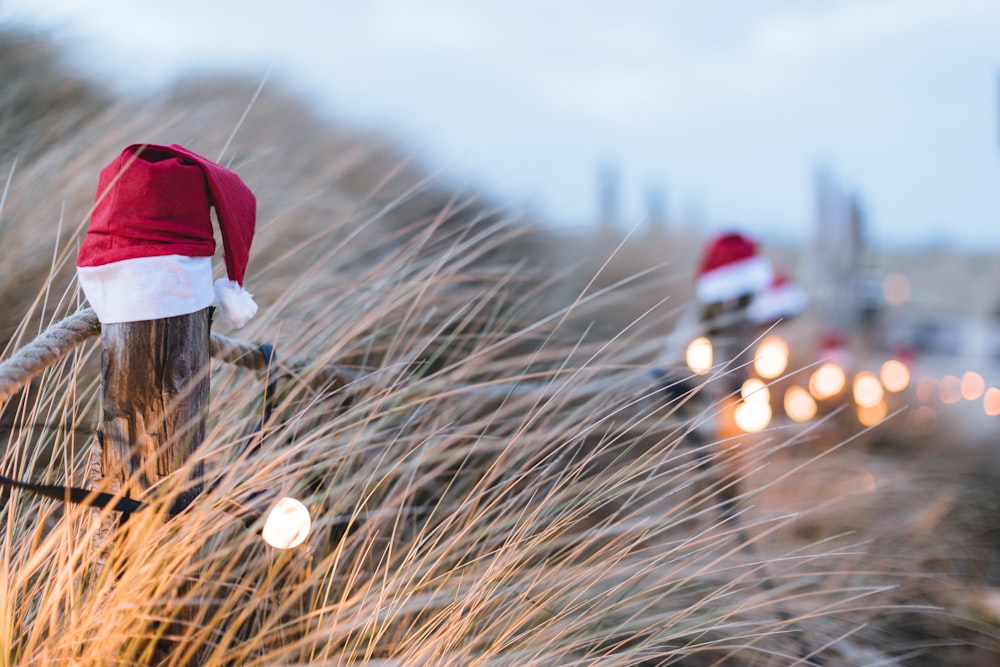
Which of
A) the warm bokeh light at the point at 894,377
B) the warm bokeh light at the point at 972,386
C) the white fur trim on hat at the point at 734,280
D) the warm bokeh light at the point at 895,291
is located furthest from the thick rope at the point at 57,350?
the warm bokeh light at the point at 895,291

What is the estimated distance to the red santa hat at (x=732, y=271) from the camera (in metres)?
2.46

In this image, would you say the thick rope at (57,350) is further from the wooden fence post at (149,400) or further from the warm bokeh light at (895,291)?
the warm bokeh light at (895,291)

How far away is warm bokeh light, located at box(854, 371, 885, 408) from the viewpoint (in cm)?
356

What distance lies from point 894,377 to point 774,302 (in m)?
1.62

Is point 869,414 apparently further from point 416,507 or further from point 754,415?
point 416,507

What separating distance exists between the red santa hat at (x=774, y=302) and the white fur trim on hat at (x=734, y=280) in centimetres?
6

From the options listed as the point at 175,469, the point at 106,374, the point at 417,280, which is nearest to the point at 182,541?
the point at 175,469

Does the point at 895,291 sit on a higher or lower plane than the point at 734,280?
lower

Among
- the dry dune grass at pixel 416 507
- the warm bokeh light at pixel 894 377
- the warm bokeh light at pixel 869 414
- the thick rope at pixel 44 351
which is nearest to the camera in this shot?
the thick rope at pixel 44 351

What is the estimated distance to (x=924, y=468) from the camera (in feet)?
10.6

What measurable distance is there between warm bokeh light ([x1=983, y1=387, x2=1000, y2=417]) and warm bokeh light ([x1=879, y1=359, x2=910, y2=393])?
491 mm

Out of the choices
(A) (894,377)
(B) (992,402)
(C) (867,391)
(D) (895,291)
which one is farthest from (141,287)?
(D) (895,291)

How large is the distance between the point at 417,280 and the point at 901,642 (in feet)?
5.47

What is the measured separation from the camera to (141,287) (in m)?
0.86
